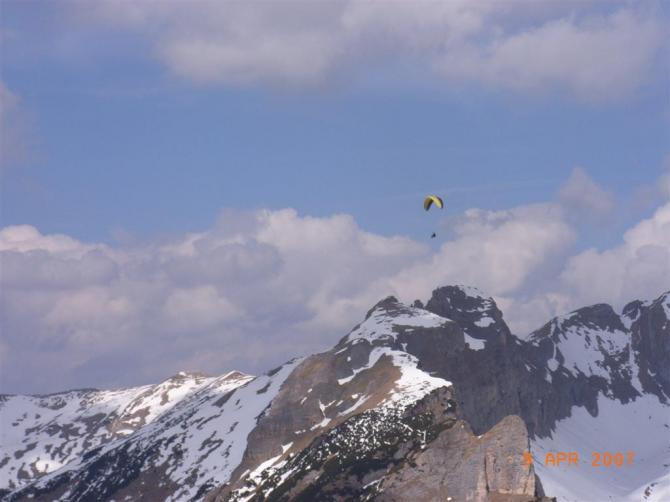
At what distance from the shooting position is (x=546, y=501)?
199625 mm

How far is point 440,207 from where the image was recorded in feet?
638

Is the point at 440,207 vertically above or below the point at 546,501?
above

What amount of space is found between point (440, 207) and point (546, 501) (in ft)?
177
